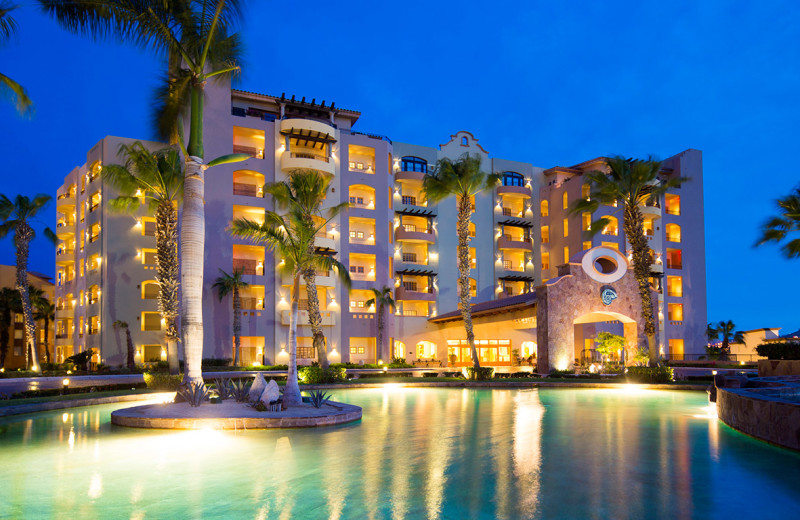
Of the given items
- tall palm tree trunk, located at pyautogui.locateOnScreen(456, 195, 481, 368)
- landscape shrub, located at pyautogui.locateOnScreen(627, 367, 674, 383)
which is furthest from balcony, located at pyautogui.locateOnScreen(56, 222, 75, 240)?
landscape shrub, located at pyautogui.locateOnScreen(627, 367, 674, 383)

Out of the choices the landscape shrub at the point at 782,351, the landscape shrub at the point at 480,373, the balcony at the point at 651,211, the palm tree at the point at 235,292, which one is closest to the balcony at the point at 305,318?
the palm tree at the point at 235,292

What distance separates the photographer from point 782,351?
29219 millimetres

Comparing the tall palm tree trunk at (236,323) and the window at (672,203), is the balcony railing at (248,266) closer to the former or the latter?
the tall palm tree trunk at (236,323)

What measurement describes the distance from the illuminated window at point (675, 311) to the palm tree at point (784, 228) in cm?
2729

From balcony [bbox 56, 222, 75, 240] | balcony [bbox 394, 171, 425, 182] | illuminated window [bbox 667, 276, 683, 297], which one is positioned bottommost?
illuminated window [bbox 667, 276, 683, 297]

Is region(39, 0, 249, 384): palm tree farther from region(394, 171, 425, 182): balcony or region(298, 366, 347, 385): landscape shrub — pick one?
region(394, 171, 425, 182): balcony

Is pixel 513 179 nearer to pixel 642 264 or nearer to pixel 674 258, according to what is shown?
pixel 674 258

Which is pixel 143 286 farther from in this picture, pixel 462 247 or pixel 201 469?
pixel 201 469

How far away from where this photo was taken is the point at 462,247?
3409cm

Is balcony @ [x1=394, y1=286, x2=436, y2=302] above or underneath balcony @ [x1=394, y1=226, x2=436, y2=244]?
underneath

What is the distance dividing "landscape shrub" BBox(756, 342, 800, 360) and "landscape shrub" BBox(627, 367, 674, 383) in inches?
196

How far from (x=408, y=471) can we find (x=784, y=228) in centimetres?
3015

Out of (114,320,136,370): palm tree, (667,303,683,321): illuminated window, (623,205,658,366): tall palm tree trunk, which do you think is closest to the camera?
(623,205,658,366): tall palm tree trunk

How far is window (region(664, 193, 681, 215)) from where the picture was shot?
60812mm
